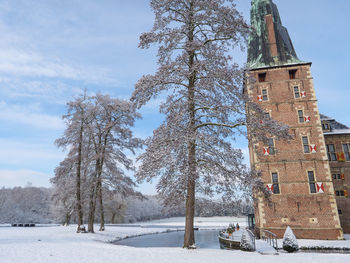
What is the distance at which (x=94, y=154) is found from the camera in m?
22.2

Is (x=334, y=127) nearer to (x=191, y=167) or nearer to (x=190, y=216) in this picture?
(x=190, y=216)

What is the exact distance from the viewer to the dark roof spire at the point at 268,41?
25.0 m

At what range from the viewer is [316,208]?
20469 millimetres

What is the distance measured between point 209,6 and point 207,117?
16.2ft

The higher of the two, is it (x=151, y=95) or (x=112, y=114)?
(x=112, y=114)

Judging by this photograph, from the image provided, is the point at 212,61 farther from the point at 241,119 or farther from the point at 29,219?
the point at 29,219

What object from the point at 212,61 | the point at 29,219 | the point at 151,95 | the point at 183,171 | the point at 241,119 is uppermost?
the point at 212,61

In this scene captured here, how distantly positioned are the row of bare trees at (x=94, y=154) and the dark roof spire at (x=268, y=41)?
1425 cm

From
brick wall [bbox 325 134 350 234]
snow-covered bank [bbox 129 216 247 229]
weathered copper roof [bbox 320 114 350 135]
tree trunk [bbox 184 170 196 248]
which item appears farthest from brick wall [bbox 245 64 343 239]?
snow-covered bank [bbox 129 216 247 229]

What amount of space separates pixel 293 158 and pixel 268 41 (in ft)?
42.2

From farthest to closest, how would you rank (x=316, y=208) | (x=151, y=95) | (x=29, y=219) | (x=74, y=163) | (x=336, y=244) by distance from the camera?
(x=29, y=219), (x=74, y=163), (x=316, y=208), (x=336, y=244), (x=151, y=95)

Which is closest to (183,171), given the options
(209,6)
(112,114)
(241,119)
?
(241,119)

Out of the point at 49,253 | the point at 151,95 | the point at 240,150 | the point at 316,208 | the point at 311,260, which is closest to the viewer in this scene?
the point at 311,260

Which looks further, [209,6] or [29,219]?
[29,219]
